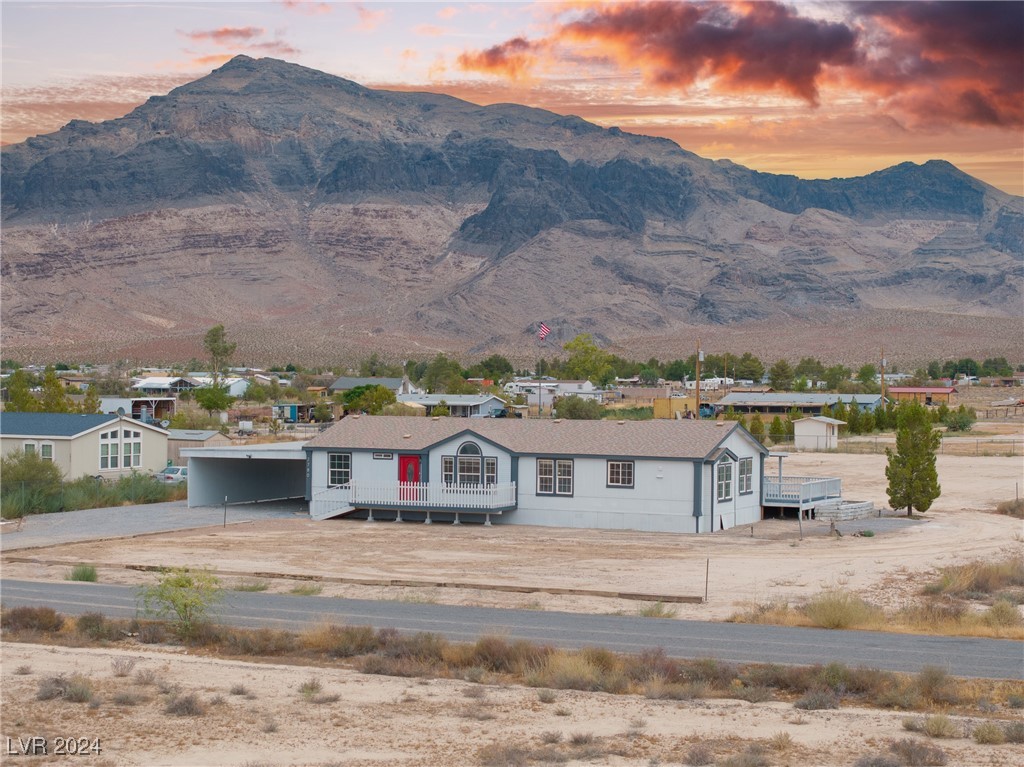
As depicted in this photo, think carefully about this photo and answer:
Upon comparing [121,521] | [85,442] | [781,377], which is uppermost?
[781,377]

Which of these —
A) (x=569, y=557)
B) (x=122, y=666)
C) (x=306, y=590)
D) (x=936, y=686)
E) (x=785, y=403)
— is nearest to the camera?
(x=936, y=686)

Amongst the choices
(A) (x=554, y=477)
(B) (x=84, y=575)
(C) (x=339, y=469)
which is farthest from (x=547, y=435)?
(B) (x=84, y=575)

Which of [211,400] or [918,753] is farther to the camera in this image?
[211,400]

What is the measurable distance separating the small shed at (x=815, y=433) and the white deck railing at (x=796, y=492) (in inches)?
1243

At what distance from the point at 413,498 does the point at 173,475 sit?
16.4 m

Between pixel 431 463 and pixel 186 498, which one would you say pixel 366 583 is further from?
pixel 186 498

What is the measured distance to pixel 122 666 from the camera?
67.5 ft

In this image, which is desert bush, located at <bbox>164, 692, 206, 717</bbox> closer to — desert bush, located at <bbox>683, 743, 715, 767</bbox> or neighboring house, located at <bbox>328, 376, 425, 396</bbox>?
desert bush, located at <bbox>683, 743, 715, 767</bbox>

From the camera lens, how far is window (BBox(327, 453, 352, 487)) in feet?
148

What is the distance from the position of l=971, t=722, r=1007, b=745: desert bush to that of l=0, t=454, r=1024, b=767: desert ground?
8.7 inches

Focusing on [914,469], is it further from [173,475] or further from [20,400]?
[20,400]

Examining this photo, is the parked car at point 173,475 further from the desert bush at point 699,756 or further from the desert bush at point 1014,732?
the desert bush at point 1014,732

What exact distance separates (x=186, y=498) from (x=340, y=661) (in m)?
32.4

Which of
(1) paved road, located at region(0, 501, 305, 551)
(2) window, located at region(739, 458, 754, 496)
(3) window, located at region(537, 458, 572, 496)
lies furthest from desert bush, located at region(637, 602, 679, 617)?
(1) paved road, located at region(0, 501, 305, 551)
